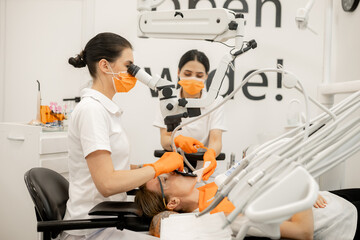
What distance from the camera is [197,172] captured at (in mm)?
1429

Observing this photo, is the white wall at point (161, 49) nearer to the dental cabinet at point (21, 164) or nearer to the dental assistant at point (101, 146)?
the dental cabinet at point (21, 164)

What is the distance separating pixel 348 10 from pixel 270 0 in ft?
2.19

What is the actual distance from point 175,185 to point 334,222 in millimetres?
617

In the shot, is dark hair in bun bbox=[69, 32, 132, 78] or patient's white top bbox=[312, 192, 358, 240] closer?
patient's white top bbox=[312, 192, 358, 240]

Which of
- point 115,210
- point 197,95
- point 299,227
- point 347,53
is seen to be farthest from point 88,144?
point 347,53

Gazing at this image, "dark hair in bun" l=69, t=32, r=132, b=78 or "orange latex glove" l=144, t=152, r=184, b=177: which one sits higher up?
"dark hair in bun" l=69, t=32, r=132, b=78

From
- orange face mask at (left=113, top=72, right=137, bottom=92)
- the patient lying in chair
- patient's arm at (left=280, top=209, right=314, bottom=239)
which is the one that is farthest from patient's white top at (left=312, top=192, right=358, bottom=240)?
orange face mask at (left=113, top=72, right=137, bottom=92)

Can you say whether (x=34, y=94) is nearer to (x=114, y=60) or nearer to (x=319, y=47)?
(x=114, y=60)

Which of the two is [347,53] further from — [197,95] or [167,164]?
[167,164]

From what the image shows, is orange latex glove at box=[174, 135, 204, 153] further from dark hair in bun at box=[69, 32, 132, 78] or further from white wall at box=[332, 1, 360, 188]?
white wall at box=[332, 1, 360, 188]

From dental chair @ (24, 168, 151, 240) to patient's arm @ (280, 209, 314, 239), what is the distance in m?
0.49

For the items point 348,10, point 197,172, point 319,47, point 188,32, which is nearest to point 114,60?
point 188,32

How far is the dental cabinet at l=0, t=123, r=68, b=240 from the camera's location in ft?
6.43

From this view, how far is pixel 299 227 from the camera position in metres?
0.92
